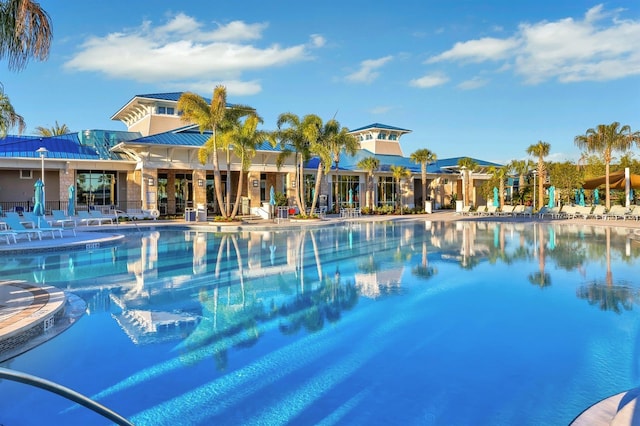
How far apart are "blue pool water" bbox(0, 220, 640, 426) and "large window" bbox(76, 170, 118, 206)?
55.0 ft

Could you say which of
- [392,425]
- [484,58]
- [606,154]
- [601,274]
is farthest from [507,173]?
[392,425]

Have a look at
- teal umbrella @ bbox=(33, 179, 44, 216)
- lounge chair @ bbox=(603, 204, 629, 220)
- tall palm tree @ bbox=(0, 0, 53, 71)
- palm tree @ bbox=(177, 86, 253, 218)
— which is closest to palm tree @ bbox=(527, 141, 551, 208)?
lounge chair @ bbox=(603, 204, 629, 220)

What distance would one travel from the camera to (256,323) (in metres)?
6.53

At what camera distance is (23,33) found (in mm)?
6938

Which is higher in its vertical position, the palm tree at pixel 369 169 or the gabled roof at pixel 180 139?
the gabled roof at pixel 180 139

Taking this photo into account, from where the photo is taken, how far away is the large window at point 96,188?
27312 millimetres

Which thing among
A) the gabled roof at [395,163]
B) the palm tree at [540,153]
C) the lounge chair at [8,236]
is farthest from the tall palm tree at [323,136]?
the palm tree at [540,153]

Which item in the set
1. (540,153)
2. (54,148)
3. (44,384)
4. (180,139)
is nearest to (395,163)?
(540,153)

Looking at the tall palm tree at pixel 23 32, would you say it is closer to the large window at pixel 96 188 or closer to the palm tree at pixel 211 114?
the palm tree at pixel 211 114

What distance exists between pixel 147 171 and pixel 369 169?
15815mm

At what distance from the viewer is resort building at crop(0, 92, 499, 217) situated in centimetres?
2564

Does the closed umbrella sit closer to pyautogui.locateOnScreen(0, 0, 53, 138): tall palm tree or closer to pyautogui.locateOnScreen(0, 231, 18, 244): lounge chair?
pyautogui.locateOnScreen(0, 231, 18, 244): lounge chair

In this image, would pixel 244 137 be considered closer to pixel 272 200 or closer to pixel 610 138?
pixel 272 200

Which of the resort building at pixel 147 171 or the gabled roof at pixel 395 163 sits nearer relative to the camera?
the resort building at pixel 147 171
